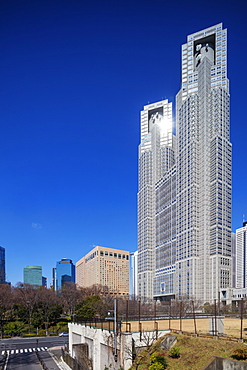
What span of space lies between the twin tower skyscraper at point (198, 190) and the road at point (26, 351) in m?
76.0

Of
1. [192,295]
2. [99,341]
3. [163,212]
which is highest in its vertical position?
[163,212]

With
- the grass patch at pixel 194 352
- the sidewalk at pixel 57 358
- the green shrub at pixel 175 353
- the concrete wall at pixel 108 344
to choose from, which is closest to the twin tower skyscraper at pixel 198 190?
the sidewalk at pixel 57 358

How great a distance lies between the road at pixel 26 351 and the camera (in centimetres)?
4397

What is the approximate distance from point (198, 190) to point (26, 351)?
3956 inches

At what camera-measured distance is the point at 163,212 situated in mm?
169625

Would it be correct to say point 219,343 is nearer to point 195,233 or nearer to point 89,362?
point 89,362

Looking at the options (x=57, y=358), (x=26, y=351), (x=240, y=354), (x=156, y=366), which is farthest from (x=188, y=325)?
(x=26, y=351)

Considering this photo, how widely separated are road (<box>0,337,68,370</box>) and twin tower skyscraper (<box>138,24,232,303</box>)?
76.0 m

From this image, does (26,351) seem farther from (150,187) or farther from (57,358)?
(150,187)

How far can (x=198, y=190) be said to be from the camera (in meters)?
140

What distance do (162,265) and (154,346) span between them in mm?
138266

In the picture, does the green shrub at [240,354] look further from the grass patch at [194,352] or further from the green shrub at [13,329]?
the green shrub at [13,329]

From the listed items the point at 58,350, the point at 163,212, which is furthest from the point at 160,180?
the point at 58,350

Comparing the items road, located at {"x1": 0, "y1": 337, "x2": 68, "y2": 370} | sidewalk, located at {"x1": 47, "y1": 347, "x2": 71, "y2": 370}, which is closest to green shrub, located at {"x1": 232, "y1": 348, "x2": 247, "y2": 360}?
sidewalk, located at {"x1": 47, "y1": 347, "x2": 71, "y2": 370}
